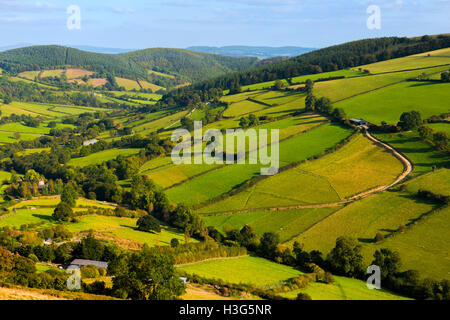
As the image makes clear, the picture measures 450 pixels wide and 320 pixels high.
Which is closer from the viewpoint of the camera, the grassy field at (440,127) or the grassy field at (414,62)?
the grassy field at (440,127)

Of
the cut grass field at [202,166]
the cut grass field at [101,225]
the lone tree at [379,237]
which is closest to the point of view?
the lone tree at [379,237]

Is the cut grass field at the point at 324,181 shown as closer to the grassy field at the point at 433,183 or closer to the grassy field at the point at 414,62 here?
the grassy field at the point at 433,183

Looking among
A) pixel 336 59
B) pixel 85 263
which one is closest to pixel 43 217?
pixel 85 263

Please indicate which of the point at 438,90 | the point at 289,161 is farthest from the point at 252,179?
the point at 438,90

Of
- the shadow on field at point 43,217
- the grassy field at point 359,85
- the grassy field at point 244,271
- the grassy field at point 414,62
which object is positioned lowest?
the grassy field at point 244,271

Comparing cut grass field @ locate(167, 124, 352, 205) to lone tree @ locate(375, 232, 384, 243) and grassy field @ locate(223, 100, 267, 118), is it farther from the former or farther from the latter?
grassy field @ locate(223, 100, 267, 118)

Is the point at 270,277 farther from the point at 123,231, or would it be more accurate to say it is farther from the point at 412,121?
the point at 412,121

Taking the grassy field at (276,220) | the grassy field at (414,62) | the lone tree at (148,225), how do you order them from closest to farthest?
the grassy field at (276,220) → the lone tree at (148,225) → the grassy field at (414,62)

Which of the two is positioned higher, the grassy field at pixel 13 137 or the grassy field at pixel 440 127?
the grassy field at pixel 440 127

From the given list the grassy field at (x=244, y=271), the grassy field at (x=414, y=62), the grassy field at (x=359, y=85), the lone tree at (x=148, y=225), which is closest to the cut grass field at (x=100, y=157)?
the lone tree at (x=148, y=225)
